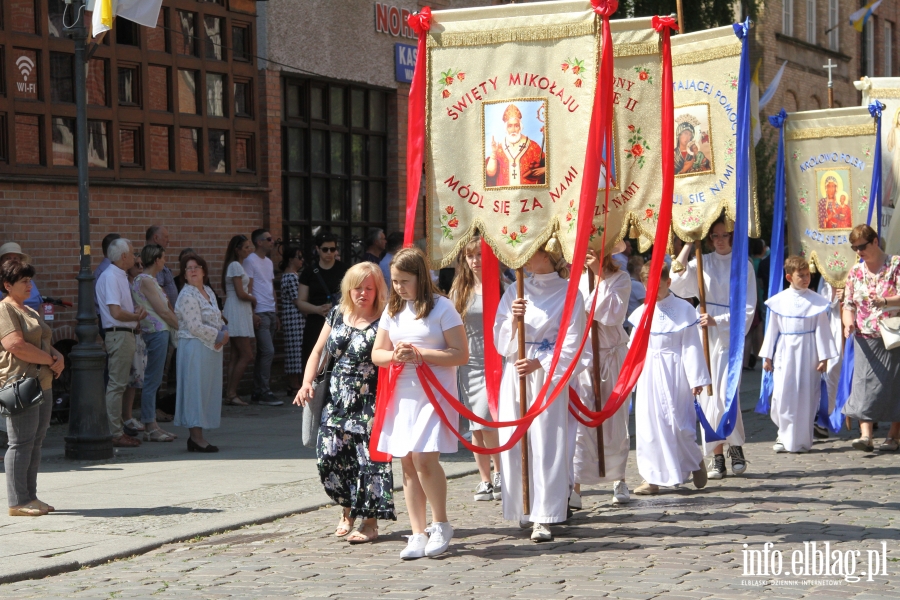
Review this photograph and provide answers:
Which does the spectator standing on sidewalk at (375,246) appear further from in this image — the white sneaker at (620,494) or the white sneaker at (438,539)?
the white sneaker at (438,539)

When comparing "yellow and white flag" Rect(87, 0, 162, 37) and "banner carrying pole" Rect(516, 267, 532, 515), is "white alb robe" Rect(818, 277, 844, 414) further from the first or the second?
"yellow and white flag" Rect(87, 0, 162, 37)

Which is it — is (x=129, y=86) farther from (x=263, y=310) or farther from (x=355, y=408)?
(x=355, y=408)

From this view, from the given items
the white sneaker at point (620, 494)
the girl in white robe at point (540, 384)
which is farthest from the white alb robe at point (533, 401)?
the white sneaker at point (620, 494)

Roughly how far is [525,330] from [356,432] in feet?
3.92

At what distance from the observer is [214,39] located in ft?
49.5

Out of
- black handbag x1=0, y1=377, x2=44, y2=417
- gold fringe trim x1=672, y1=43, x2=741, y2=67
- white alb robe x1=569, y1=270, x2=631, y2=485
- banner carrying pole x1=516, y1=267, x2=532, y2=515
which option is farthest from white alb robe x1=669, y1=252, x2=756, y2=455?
black handbag x1=0, y1=377, x2=44, y2=417

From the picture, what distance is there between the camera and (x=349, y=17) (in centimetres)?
1689

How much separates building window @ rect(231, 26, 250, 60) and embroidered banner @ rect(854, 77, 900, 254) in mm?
7286

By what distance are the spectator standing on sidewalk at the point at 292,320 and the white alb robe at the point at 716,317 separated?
6.00 meters

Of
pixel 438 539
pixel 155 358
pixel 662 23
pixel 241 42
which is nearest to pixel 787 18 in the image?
pixel 241 42

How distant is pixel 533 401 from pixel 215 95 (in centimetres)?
890

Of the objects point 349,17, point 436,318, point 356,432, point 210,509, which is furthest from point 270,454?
point 349,17

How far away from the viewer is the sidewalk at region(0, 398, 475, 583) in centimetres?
731

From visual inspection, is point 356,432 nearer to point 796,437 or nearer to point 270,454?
point 270,454
